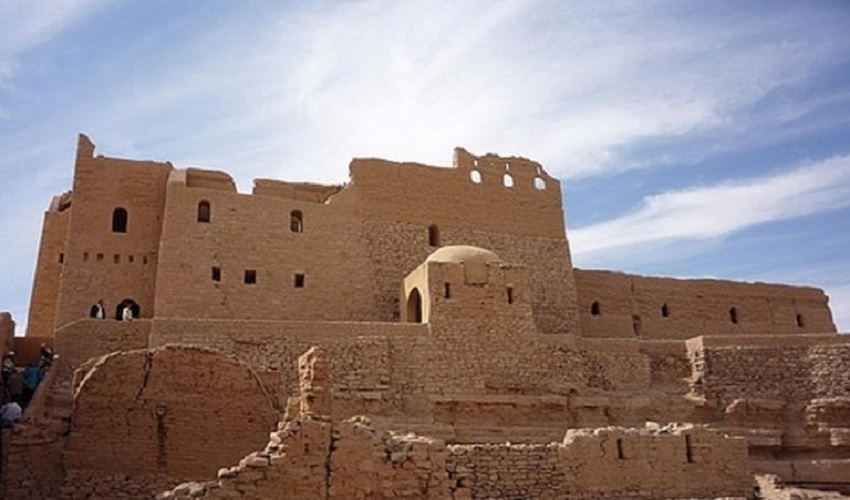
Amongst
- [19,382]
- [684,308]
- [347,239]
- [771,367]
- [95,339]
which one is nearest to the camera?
[19,382]

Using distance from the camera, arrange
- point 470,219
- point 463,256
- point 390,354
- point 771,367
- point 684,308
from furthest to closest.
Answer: point 684,308 < point 470,219 < point 771,367 < point 463,256 < point 390,354

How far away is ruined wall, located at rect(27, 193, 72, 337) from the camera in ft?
80.7

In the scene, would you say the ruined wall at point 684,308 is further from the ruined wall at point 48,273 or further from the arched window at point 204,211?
the ruined wall at point 48,273

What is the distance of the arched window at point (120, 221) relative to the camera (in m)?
24.1

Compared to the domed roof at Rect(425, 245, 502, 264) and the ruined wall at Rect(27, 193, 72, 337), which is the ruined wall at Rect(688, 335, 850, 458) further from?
the ruined wall at Rect(27, 193, 72, 337)

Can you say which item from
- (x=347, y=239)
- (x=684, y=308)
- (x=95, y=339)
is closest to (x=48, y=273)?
(x=95, y=339)

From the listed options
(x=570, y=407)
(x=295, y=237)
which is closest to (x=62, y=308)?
(x=295, y=237)

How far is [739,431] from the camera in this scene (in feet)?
68.2

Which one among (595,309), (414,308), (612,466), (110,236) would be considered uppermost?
(110,236)

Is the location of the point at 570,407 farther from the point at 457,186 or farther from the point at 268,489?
the point at 268,489

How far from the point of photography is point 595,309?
92.1 feet

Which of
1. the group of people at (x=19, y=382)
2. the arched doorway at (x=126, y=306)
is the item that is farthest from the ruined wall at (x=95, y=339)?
the arched doorway at (x=126, y=306)

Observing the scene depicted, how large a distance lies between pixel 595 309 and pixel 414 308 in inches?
290

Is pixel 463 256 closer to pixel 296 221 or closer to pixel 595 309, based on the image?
pixel 296 221
